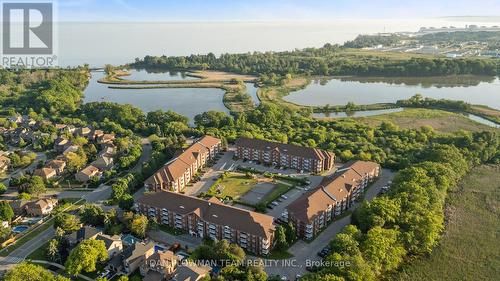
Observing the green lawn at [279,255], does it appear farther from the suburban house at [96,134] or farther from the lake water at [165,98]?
the lake water at [165,98]

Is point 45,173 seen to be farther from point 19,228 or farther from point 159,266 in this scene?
point 159,266

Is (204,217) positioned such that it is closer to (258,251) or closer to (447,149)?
(258,251)

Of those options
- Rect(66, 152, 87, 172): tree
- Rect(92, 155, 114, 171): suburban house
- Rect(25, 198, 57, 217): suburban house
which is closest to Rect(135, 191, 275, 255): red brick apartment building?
Rect(25, 198, 57, 217): suburban house

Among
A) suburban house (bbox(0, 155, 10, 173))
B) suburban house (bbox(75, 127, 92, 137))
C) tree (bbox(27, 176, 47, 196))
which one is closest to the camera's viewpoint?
tree (bbox(27, 176, 47, 196))

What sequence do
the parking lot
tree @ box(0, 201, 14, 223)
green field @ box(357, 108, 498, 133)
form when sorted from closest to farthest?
tree @ box(0, 201, 14, 223) → the parking lot → green field @ box(357, 108, 498, 133)

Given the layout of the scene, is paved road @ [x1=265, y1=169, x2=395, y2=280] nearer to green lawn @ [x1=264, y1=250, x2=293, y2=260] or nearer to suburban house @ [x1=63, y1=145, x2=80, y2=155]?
green lawn @ [x1=264, y1=250, x2=293, y2=260]

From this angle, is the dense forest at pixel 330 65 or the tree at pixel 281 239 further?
the dense forest at pixel 330 65

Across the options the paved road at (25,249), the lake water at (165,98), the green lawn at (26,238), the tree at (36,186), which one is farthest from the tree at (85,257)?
the lake water at (165,98)
